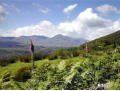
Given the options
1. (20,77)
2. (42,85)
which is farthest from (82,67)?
(20,77)

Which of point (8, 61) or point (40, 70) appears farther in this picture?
point (8, 61)

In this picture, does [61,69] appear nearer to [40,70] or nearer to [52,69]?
[52,69]

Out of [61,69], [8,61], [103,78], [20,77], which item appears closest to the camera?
[61,69]

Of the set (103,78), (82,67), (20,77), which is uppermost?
(82,67)

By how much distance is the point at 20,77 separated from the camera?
3.35 m

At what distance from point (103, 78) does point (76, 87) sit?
569mm

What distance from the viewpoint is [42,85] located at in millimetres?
1544

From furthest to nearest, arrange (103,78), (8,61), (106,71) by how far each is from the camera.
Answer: (8,61)
(106,71)
(103,78)

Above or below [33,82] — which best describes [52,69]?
above

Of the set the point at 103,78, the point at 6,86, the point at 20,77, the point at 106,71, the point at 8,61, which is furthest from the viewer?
the point at 8,61

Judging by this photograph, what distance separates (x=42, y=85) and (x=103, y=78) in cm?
94

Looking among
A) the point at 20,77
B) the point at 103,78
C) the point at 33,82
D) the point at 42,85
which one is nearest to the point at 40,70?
the point at 33,82

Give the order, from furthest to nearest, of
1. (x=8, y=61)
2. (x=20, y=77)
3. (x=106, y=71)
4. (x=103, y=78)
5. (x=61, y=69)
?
(x=8, y=61) < (x=20, y=77) < (x=106, y=71) < (x=103, y=78) < (x=61, y=69)

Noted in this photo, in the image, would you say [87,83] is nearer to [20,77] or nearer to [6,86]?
[6,86]
